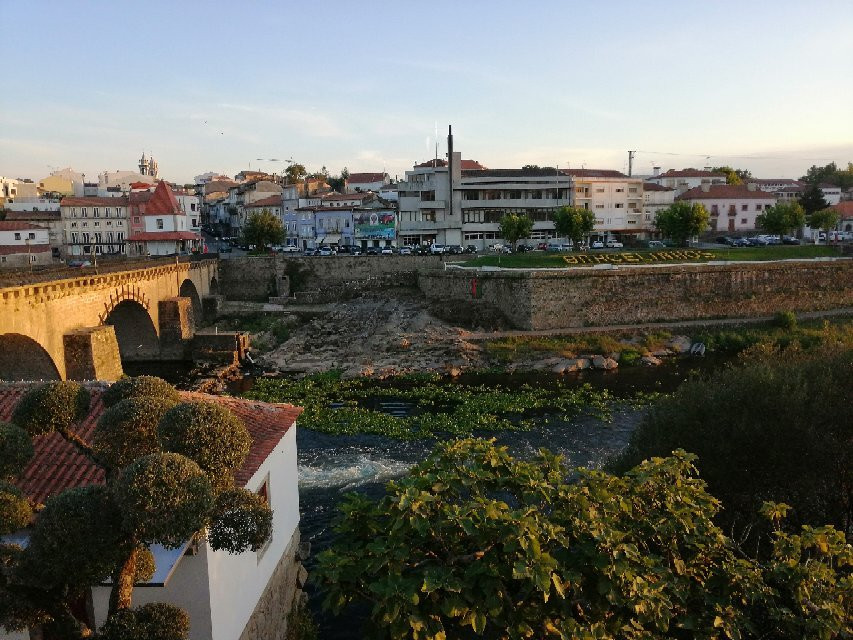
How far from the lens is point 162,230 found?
222ft

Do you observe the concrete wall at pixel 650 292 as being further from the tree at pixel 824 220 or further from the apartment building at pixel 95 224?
the apartment building at pixel 95 224

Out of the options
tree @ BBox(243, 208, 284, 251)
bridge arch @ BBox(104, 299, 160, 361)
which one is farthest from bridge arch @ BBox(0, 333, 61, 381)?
tree @ BBox(243, 208, 284, 251)

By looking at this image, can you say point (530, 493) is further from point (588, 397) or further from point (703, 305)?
point (703, 305)

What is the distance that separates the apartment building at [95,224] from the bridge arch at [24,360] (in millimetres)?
51221

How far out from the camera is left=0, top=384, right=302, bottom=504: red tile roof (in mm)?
9203

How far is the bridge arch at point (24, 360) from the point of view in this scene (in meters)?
25.2

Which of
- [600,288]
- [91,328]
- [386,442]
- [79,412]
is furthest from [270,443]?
[600,288]

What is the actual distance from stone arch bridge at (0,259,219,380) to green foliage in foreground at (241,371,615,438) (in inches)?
321

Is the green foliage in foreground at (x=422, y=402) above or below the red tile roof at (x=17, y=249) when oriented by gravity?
below

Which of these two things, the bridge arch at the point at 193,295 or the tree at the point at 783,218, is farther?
the tree at the point at 783,218

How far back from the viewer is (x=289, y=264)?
58.9 metres

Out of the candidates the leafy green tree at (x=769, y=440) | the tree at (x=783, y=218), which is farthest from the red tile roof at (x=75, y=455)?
the tree at (x=783, y=218)

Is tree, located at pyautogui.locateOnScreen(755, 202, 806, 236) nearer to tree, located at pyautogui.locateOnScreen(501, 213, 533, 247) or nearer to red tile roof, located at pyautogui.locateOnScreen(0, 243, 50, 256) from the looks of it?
tree, located at pyautogui.locateOnScreen(501, 213, 533, 247)

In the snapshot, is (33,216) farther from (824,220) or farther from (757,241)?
(824,220)
